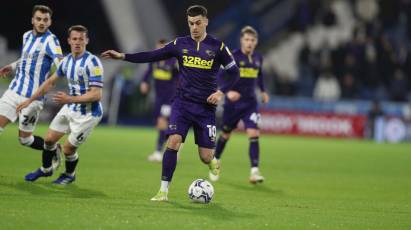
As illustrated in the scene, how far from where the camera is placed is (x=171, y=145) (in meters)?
9.54

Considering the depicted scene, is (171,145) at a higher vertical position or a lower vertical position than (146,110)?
lower

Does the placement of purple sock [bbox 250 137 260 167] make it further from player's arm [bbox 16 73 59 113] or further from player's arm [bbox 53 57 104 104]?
player's arm [bbox 16 73 59 113]

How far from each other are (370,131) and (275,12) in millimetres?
7310

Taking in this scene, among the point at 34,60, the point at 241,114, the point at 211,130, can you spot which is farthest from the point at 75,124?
the point at 241,114

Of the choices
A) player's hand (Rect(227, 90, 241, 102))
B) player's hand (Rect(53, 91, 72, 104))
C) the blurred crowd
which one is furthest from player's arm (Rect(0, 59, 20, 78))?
the blurred crowd

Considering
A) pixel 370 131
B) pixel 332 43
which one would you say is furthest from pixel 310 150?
pixel 332 43

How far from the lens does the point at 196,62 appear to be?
31.8 feet

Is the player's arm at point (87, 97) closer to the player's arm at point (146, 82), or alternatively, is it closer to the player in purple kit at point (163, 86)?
the player in purple kit at point (163, 86)

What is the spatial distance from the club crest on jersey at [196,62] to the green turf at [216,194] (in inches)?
66.7

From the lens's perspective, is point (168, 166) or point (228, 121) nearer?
point (168, 166)

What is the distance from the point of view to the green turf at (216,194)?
26.3ft

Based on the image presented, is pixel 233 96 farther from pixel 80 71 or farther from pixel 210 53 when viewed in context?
pixel 80 71

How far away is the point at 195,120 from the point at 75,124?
1783 mm

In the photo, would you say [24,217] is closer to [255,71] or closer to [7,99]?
[7,99]
